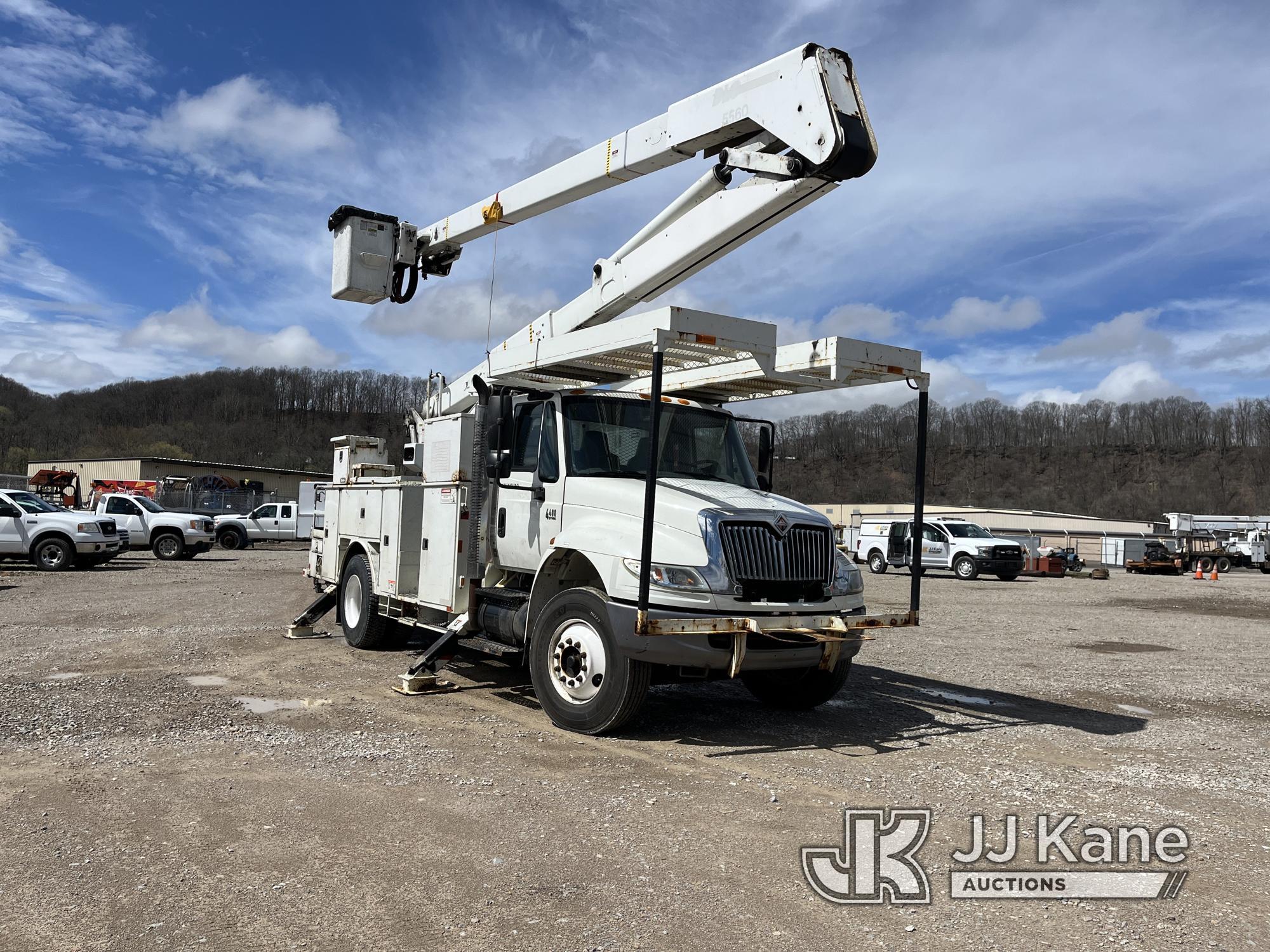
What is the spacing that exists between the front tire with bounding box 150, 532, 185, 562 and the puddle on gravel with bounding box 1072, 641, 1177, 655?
2309 cm

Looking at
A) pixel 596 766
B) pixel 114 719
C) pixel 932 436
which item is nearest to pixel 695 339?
pixel 596 766

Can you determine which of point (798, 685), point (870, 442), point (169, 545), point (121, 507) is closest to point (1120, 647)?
point (798, 685)

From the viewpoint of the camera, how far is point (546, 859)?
14.2ft

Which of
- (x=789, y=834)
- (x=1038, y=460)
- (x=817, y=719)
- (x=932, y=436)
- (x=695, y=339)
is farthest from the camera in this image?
(x=1038, y=460)

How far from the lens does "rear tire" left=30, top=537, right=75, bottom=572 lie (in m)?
21.3

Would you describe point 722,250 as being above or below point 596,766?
above

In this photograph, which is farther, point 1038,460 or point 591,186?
point 1038,460

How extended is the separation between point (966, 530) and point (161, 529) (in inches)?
998

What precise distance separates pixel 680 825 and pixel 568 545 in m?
2.59

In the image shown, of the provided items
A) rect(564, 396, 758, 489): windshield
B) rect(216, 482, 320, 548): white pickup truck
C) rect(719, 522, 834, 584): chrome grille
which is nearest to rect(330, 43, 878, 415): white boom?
rect(564, 396, 758, 489): windshield

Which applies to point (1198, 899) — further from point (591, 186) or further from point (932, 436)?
point (932, 436)

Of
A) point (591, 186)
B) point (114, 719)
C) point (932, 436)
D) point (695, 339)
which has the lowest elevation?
point (114, 719)

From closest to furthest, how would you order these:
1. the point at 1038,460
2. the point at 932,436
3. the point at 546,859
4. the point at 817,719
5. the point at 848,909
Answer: the point at 848,909 → the point at 546,859 → the point at 817,719 → the point at 932,436 → the point at 1038,460

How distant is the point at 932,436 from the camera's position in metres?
127
